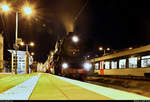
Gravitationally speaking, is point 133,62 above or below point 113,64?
above

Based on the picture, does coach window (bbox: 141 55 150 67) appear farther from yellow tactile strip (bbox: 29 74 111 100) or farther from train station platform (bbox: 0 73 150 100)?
yellow tactile strip (bbox: 29 74 111 100)

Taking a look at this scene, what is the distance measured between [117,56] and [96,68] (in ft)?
25.0

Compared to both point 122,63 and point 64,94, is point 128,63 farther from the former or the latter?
point 64,94

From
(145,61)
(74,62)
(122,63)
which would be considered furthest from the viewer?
(122,63)

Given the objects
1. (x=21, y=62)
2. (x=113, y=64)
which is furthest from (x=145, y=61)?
(x=21, y=62)

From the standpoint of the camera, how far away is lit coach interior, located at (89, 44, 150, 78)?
17406mm

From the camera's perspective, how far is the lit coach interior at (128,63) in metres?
17.4

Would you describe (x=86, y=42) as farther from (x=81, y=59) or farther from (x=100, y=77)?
(x=100, y=77)

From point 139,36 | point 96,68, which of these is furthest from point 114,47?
point 96,68

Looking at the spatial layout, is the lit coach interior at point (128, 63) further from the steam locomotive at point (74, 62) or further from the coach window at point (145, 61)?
the steam locomotive at point (74, 62)

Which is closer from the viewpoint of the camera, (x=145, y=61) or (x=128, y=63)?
(x=145, y=61)

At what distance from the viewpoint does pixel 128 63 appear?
66.1ft

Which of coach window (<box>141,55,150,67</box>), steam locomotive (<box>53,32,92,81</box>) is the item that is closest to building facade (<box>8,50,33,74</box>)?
steam locomotive (<box>53,32,92,81</box>)

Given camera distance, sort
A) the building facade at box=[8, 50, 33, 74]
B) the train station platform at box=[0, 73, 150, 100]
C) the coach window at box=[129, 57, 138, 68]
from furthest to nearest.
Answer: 1. the building facade at box=[8, 50, 33, 74]
2. the coach window at box=[129, 57, 138, 68]
3. the train station platform at box=[0, 73, 150, 100]
